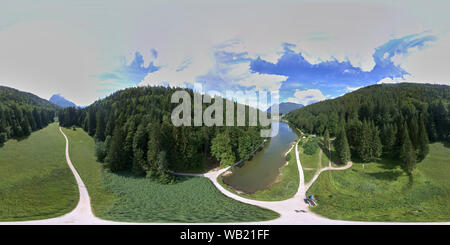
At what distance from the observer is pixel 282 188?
52.5ft

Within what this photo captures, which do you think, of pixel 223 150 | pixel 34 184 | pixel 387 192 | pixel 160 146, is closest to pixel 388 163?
pixel 387 192

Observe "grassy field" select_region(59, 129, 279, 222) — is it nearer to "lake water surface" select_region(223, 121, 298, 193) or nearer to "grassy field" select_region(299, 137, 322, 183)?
"lake water surface" select_region(223, 121, 298, 193)

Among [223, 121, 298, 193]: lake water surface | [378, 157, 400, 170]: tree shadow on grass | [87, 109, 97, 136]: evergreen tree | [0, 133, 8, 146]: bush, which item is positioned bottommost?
[223, 121, 298, 193]: lake water surface

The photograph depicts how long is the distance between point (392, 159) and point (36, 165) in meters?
47.4

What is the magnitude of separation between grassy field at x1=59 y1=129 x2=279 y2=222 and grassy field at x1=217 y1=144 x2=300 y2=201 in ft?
8.35

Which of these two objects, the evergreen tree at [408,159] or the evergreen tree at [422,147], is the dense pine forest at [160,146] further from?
the evergreen tree at [422,147]

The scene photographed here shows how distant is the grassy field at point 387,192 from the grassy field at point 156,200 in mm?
5903

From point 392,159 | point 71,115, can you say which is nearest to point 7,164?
point 71,115

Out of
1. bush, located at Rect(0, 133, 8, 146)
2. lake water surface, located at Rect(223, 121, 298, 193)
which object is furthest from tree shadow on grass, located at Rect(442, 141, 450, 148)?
bush, located at Rect(0, 133, 8, 146)

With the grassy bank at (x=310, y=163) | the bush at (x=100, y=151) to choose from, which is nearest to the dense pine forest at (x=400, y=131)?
the grassy bank at (x=310, y=163)

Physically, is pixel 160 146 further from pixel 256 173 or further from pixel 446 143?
pixel 446 143

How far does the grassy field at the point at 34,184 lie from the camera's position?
340 inches

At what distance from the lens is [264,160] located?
27641 mm

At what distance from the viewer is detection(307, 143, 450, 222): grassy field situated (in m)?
9.54
